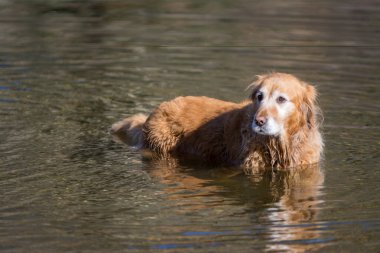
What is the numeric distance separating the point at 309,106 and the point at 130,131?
9.56 ft

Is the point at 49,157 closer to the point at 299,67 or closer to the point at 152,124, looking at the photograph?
the point at 152,124

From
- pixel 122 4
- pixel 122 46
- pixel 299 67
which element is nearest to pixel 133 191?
pixel 299 67

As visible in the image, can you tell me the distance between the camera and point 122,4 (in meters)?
22.4

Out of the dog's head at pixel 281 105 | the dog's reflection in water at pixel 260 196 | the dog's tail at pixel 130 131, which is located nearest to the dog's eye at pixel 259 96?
the dog's head at pixel 281 105

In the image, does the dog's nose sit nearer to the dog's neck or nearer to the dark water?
the dog's neck

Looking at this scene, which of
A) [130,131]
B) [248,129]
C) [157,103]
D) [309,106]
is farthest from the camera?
[157,103]

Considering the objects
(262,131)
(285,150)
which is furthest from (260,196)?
(285,150)

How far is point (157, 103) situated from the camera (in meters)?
Answer: 13.6

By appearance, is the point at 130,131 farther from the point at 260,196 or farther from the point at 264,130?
the point at 260,196

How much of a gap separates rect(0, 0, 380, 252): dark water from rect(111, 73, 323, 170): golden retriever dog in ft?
0.94

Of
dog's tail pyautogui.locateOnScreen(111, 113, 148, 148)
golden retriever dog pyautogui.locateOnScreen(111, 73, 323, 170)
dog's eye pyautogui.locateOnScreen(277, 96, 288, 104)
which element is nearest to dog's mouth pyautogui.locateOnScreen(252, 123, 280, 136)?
golden retriever dog pyautogui.locateOnScreen(111, 73, 323, 170)

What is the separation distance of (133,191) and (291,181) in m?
1.91

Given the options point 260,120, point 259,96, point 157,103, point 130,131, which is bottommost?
point 130,131

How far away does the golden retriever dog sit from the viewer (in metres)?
10.1
